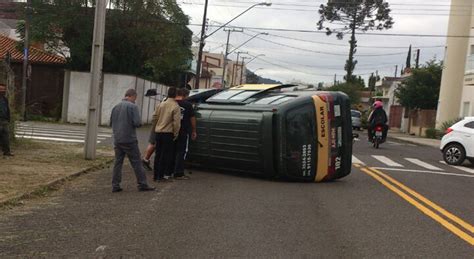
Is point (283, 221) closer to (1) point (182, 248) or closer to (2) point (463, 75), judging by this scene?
(1) point (182, 248)

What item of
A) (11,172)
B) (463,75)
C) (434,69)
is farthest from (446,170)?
(434,69)

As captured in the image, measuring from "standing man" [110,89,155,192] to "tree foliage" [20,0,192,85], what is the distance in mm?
19093

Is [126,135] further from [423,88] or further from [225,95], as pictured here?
[423,88]

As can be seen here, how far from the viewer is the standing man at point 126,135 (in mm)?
9477

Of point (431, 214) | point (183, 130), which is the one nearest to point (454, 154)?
point (431, 214)

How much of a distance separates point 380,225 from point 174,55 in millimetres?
24395

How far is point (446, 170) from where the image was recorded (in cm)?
1569

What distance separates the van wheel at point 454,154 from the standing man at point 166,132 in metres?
9.99

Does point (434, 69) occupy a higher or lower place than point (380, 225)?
higher

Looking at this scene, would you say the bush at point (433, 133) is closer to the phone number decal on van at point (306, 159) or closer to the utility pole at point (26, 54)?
→ the utility pole at point (26, 54)

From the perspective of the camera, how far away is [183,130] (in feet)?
36.5

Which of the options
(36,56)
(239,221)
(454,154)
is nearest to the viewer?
(239,221)

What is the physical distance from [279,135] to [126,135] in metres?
2.99

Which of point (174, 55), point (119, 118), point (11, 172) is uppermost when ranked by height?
point (174, 55)
